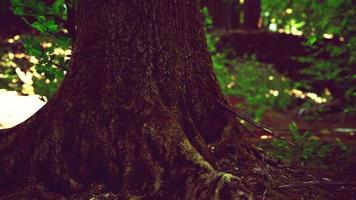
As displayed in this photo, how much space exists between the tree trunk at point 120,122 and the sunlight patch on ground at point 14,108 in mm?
1438

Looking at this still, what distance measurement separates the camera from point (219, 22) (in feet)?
60.1

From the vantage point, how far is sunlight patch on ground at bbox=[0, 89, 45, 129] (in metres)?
4.71

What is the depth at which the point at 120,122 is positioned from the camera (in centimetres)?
306

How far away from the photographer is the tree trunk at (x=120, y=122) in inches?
117

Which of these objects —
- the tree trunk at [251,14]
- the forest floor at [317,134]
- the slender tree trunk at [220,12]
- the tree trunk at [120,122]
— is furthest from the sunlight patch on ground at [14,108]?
the tree trunk at [251,14]

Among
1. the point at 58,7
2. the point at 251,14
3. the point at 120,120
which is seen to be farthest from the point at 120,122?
the point at 251,14

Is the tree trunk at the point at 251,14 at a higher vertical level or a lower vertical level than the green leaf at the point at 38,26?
higher

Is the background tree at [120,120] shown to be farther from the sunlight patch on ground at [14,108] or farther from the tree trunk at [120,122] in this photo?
the sunlight patch on ground at [14,108]

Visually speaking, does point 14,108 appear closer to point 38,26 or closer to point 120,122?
point 38,26

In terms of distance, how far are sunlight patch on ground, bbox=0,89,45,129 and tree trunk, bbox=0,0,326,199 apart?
4.72ft

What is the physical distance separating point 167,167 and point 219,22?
16.1 m

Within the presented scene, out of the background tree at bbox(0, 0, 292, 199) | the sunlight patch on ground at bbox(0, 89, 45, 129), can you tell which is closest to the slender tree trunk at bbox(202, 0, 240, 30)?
the sunlight patch on ground at bbox(0, 89, 45, 129)

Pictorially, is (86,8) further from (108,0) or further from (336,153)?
(336,153)

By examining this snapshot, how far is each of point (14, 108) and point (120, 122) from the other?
8.92 feet
